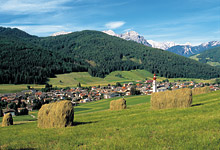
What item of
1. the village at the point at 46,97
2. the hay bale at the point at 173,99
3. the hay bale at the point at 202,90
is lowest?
the village at the point at 46,97

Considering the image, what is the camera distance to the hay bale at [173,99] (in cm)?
1817

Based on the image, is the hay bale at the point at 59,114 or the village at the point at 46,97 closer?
the hay bale at the point at 59,114

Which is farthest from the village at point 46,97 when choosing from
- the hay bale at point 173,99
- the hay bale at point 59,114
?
the hay bale at point 173,99

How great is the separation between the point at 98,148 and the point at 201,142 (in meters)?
4.21

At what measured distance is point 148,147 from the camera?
7828 mm

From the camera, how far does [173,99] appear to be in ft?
61.7

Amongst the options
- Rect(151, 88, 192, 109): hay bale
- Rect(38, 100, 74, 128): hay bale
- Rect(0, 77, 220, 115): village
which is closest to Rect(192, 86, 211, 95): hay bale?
Rect(151, 88, 192, 109): hay bale

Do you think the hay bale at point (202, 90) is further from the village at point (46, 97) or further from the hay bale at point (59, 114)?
the village at point (46, 97)

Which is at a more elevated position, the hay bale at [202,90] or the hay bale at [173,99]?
the hay bale at [173,99]

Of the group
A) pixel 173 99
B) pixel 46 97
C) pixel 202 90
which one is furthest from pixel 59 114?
pixel 46 97

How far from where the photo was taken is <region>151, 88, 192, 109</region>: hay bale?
18172 mm

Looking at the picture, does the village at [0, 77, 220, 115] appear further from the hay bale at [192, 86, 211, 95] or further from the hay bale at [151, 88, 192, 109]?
the hay bale at [151, 88, 192, 109]

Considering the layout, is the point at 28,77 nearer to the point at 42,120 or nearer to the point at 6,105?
the point at 6,105

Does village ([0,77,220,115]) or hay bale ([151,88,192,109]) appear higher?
hay bale ([151,88,192,109])
